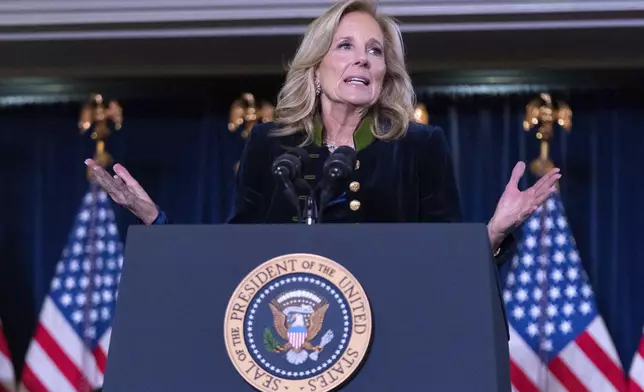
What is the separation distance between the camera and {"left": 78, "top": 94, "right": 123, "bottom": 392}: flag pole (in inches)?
211

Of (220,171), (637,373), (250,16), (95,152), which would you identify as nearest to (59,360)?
(95,152)

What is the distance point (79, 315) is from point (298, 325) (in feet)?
12.5

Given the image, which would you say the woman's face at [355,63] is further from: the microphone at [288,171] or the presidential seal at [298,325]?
the presidential seal at [298,325]

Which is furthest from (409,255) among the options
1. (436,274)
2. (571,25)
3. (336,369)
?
(571,25)

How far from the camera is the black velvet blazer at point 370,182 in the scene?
7.50ft

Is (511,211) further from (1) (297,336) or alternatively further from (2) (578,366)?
(2) (578,366)

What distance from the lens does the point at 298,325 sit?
171cm

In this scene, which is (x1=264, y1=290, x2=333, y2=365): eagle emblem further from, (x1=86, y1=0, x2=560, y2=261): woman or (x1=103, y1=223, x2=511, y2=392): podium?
(x1=86, y1=0, x2=560, y2=261): woman

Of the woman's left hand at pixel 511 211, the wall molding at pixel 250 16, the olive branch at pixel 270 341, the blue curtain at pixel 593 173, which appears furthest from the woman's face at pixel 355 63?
the blue curtain at pixel 593 173

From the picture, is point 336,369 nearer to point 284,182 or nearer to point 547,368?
point 284,182

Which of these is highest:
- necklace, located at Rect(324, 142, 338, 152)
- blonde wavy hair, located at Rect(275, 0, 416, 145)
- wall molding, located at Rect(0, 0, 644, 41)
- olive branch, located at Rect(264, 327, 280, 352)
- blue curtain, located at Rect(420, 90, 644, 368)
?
wall molding, located at Rect(0, 0, 644, 41)

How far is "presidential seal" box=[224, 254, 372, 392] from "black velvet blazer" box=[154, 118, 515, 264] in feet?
1.67

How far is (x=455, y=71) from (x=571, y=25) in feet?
2.77

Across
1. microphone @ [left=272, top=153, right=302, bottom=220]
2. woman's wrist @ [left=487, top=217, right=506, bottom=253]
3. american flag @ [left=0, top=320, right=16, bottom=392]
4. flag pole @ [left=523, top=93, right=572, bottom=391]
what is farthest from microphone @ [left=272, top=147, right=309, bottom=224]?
american flag @ [left=0, top=320, right=16, bottom=392]
